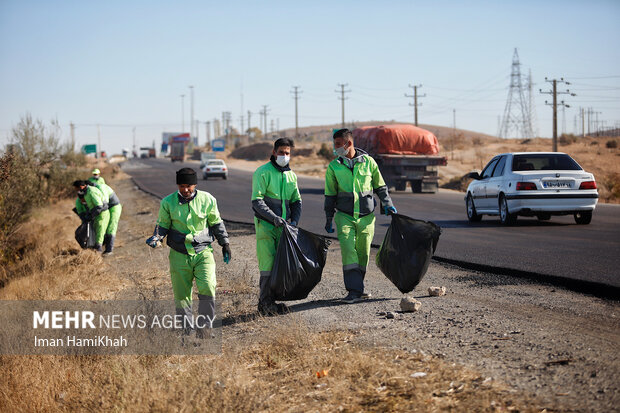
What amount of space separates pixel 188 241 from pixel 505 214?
33.6 feet

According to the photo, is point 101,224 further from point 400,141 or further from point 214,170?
point 214,170

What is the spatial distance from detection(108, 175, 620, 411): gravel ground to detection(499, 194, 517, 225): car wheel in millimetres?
5183

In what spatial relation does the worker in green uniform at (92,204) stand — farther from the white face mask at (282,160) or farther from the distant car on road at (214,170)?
the distant car on road at (214,170)

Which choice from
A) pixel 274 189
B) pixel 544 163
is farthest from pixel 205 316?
pixel 544 163

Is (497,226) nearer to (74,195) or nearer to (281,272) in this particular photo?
(281,272)

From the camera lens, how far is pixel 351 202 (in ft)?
24.4

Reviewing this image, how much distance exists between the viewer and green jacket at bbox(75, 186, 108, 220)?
12586 millimetres

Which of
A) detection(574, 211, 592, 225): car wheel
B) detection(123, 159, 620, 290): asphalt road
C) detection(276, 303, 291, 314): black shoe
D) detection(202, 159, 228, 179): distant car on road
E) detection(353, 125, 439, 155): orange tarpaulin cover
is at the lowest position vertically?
detection(276, 303, 291, 314): black shoe

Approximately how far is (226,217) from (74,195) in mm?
17722

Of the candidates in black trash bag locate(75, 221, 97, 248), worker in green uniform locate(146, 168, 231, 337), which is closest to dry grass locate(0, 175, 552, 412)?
worker in green uniform locate(146, 168, 231, 337)

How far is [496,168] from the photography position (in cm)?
1597

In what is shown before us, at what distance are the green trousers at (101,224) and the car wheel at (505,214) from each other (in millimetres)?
8180

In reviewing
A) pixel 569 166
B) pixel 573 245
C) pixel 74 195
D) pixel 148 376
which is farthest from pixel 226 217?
pixel 74 195

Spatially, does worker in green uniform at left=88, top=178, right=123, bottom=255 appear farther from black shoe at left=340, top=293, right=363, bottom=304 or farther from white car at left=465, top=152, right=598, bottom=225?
white car at left=465, top=152, right=598, bottom=225
